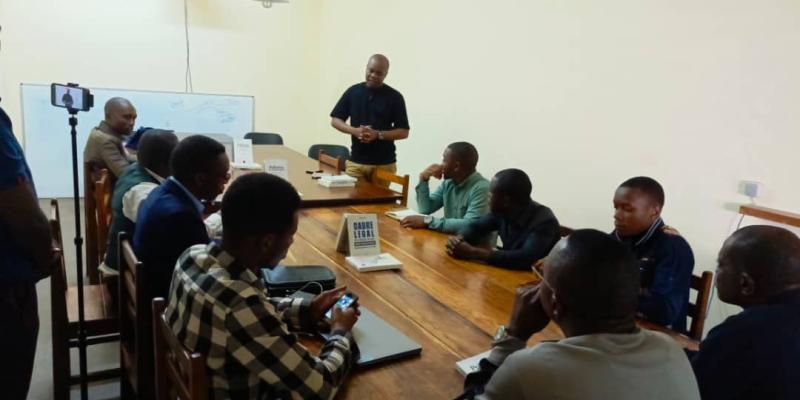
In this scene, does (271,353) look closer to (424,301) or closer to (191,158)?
(424,301)

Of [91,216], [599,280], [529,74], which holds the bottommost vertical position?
[91,216]

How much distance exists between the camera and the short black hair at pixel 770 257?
1.23m

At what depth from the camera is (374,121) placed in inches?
164

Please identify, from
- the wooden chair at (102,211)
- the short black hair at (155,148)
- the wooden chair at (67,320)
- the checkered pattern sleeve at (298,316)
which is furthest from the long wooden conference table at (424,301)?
the wooden chair at (102,211)

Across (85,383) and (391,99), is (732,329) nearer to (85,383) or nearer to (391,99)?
(85,383)

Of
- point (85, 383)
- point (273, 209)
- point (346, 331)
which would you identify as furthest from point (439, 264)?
point (85, 383)

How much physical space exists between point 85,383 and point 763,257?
2346 millimetres

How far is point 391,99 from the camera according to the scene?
13.6ft

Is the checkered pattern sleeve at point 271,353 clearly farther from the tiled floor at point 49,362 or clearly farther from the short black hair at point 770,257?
the tiled floor at point 49,362

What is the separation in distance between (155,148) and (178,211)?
69cm

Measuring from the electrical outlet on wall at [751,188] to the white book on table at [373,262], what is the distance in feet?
6.35

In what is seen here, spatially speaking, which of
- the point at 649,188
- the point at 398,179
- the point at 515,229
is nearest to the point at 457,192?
the point at 398,179

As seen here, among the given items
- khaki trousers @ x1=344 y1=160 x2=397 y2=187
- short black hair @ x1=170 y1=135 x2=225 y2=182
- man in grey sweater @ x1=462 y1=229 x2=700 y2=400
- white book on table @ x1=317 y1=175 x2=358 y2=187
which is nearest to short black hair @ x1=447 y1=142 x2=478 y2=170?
white book on table @ x1=317 y1=175 x2=358 y2=187

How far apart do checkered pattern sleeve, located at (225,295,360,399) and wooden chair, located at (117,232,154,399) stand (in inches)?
22.5
